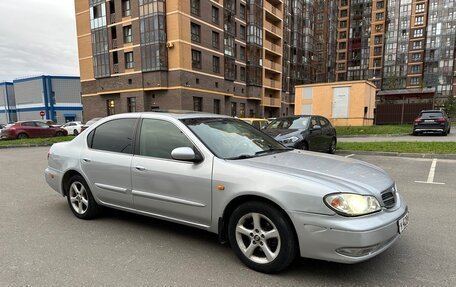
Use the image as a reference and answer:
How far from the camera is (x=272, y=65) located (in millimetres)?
51844

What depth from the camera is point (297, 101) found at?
29.2 m

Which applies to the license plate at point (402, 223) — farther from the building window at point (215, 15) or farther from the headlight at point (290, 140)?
the building window at point (215, 15)

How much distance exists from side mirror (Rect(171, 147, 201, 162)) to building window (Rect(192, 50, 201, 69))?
31.7 metres

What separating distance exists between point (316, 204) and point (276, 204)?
37cm

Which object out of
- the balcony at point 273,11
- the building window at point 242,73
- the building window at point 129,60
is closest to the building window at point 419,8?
the balcony at point 273,11

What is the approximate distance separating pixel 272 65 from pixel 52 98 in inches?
1577

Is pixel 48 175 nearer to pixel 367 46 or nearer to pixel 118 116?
pixel 118 116

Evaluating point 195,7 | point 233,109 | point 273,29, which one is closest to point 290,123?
point 195,7

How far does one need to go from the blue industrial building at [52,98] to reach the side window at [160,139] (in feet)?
192

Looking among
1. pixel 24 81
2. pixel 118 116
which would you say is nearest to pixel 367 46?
pixel 24 81

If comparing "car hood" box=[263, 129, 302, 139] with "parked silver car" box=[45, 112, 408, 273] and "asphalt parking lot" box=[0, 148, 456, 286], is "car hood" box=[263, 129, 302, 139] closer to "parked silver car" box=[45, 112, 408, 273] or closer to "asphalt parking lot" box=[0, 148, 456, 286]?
"asphalt parking lot" box=[0, 148, 456, 286]

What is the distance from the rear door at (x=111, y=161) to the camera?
3883 mm

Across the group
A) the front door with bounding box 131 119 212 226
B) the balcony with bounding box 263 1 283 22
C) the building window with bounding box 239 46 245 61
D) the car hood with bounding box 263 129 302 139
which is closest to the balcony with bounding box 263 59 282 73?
the building window with bounding box 239 46 245 61

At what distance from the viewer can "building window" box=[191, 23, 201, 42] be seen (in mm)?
33691
